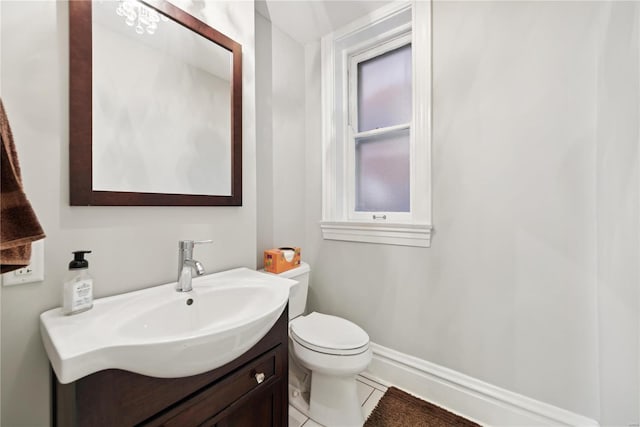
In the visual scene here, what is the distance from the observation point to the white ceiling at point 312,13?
157 cm

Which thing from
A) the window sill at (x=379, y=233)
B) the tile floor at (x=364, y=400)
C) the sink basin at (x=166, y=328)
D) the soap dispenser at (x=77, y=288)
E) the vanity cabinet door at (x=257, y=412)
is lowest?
the tile floor at (x=364, y=400)

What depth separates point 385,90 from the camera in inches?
69.9

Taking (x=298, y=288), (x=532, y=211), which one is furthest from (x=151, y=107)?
(x=532, y=211)

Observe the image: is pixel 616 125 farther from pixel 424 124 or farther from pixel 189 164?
pixel 189 164

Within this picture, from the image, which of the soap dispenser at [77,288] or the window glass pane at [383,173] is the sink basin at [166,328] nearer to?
the soap dispenser at [77,288]

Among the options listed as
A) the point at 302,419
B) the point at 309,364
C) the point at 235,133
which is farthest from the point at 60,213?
the point at 302,419

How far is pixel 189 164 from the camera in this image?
1168 mm

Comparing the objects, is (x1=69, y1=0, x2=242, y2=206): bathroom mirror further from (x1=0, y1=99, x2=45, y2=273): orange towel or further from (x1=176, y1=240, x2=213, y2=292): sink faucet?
(x1=0, y1=99, x2=45, y2=273): orange towel

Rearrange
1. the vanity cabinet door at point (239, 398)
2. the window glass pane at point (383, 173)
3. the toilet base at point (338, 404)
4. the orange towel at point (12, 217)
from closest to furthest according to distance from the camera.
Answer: the orange towel at point (12, 217), the vanity cabinet door at point (239, 398), the toilet base at point (338, 404), the window glass pane at point (383, 173)

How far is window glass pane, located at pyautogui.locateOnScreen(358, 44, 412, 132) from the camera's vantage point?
1682 millimetres

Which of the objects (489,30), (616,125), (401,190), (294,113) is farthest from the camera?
(294,113)

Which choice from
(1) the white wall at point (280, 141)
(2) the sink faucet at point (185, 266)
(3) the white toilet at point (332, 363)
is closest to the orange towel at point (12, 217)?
(2) the sink faucet at point (185, 266)

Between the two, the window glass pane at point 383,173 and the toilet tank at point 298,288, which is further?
the window glass pane at point 383,173

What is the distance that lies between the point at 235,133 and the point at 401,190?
1.06m
